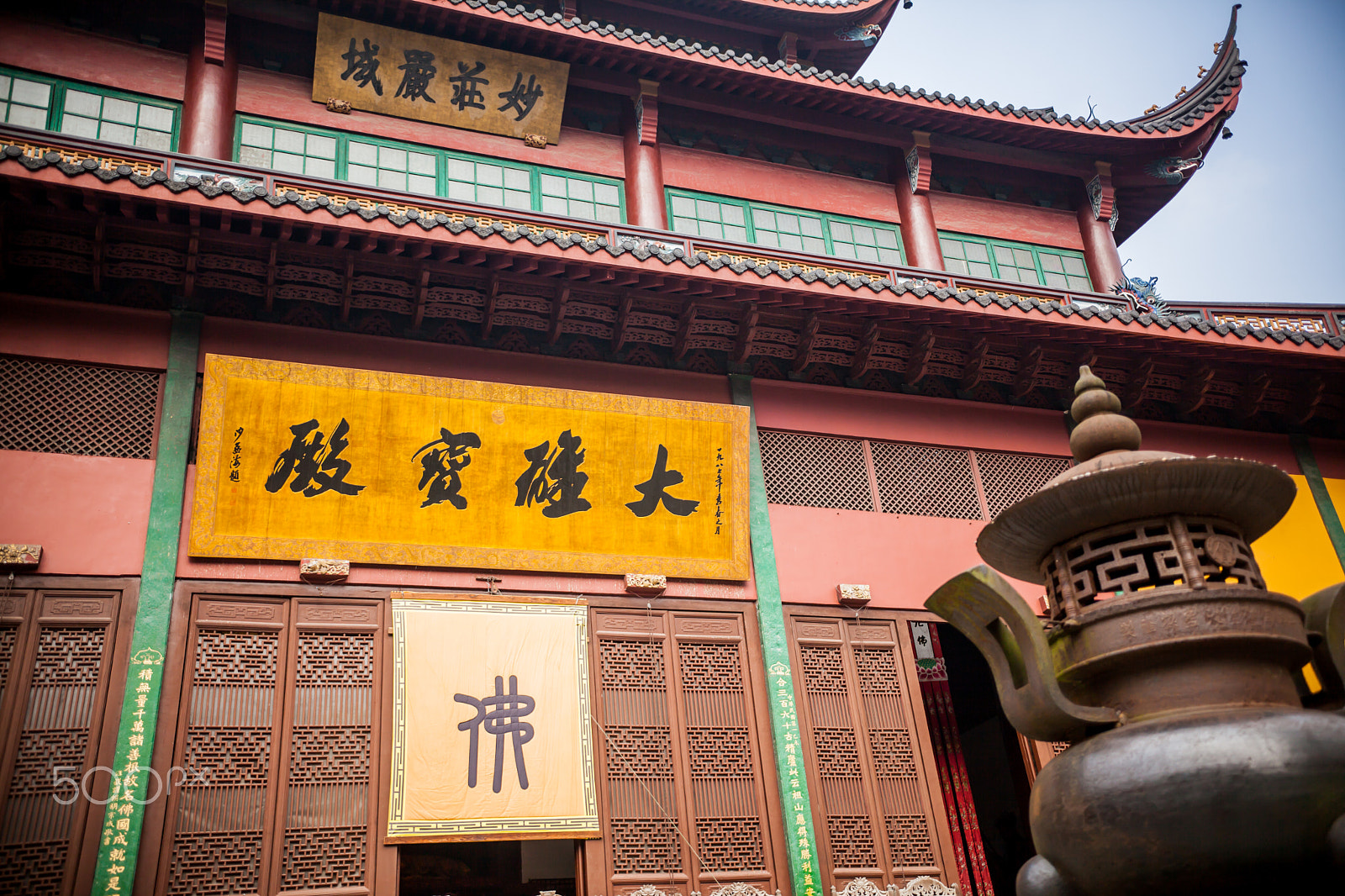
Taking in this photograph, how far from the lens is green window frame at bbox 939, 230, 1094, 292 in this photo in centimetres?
1005

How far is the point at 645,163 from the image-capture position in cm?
921

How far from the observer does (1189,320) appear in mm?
8070

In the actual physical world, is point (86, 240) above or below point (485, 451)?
above

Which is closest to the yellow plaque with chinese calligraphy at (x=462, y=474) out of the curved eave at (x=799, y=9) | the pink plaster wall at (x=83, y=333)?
the pink plaster wall at (x=83, y=333)

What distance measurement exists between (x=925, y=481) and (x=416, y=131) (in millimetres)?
4973

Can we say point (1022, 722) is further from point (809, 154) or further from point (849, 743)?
point (809, 154)

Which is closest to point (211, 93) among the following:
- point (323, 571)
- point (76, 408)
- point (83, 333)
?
point (83, 333)

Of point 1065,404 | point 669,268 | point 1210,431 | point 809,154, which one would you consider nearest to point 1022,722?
point 669,268

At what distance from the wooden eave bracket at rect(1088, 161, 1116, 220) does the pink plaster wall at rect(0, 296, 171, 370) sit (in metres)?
8.46

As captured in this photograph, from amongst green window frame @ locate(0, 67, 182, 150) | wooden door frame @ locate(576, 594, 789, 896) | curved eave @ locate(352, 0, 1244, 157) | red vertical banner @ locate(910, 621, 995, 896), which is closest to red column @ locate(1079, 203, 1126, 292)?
curved eave @ locate(352, 0, 1244, 157)

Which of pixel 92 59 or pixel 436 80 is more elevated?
pixel 436 80

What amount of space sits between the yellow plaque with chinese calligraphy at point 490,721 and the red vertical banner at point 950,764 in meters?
2.72

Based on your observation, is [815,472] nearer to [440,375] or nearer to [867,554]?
[867,554]

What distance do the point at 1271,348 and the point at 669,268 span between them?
15.4 ft
